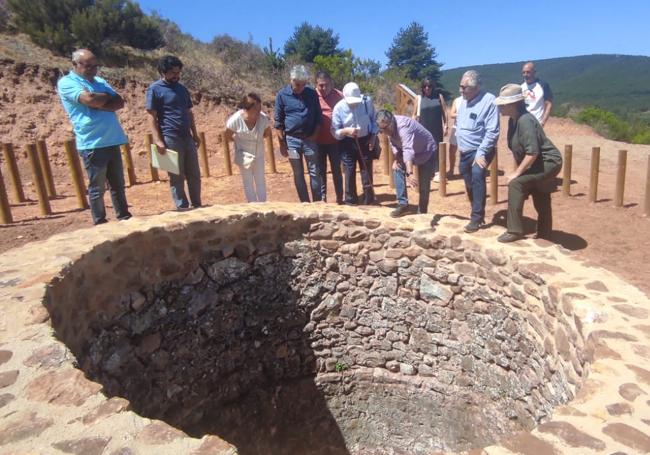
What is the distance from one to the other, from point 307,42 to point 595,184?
24.0 metres

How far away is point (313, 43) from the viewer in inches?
1091

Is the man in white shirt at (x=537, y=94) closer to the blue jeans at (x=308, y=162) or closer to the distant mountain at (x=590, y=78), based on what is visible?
the blue jeans at (x=308, y=162)

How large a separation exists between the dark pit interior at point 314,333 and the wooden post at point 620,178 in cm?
321

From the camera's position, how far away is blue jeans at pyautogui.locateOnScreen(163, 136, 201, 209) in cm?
490

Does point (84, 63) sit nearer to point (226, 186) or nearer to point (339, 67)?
point (226, 186)

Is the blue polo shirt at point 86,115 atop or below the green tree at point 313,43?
below

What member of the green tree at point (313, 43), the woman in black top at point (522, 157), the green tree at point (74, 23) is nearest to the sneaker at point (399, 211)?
the woman in black top at point (522, 157)

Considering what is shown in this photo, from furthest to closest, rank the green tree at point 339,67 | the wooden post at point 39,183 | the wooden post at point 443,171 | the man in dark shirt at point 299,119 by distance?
1. the green tree at point 339,67
2. the wooden post at point 443,171
3. the wooden post at point 39,183
4. the man in dark shirt at point 299,119

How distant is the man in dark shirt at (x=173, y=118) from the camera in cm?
Result: 470

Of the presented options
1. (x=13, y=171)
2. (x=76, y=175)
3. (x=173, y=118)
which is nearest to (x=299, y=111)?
(x=173, y=118)

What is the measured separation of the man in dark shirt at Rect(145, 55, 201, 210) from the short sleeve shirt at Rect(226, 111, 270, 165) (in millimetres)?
438

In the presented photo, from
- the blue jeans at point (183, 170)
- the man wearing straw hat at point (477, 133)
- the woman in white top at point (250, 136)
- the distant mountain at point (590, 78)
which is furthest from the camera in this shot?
the distant mountain at point (590, 78)

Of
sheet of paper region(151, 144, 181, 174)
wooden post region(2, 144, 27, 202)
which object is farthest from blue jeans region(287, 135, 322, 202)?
wooden post region(2, 144, 27, 202)

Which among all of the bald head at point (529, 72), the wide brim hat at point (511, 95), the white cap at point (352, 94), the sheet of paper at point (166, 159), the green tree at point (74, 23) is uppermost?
the green tree at point (74, 23)
